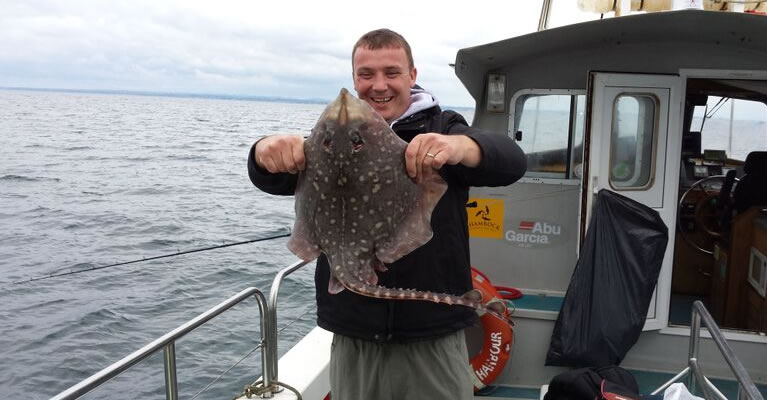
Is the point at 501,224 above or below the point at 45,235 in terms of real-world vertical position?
above

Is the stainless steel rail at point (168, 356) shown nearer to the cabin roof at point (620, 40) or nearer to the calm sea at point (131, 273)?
the calm sea at point (131, 273)

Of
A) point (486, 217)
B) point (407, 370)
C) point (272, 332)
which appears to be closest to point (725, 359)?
point (407, 370)

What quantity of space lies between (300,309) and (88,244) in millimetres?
6617

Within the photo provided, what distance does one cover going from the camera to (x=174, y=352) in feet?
9.91

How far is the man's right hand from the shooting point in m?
2.16

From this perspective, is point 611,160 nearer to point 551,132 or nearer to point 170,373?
point 551,132

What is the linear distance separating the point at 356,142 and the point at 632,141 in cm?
407

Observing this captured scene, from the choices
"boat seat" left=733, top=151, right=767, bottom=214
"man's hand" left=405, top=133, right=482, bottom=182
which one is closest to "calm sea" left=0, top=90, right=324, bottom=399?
"man's hand" left=405, top=133, right=482, bottom=182

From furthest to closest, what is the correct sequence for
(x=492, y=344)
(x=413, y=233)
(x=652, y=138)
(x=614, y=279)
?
1. (x=652, y=138)
2. (x=492, y=344)
3. (x=614, y=279)
4. (x=413, y=233)

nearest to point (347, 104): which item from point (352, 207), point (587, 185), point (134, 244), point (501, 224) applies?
point (352, 207)

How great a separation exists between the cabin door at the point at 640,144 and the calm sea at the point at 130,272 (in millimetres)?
3008

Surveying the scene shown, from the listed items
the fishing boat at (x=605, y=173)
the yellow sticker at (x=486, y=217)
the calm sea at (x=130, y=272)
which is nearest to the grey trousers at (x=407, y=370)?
the fishing boat at (x=605, y=173)

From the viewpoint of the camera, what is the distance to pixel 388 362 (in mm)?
2584

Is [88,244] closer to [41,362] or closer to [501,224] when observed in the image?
[41,362]
